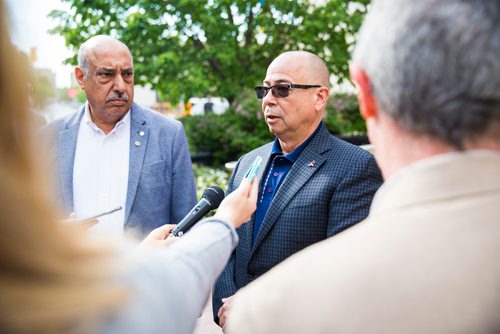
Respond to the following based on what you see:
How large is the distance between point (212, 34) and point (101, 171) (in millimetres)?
7587

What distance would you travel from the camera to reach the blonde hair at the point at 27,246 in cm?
82

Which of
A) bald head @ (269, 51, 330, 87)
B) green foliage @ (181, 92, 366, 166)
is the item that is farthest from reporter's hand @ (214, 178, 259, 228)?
green foliage @ (181, 92, 366, 166)

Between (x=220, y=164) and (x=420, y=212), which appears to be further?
(x=220, y=164)

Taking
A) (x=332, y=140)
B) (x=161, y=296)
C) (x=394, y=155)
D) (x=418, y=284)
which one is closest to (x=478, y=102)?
(x=394, y=155)

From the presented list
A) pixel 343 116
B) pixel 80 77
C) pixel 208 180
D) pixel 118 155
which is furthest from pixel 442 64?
pixel 343 116

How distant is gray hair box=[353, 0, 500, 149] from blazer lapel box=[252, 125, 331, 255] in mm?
1685

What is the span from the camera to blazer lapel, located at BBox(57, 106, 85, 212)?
3311mm

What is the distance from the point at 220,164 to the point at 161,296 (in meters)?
11.2

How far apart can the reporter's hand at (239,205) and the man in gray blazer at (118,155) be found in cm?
158

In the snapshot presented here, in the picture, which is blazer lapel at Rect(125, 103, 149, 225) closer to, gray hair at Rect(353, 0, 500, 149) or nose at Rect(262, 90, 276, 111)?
nose at Rect(262, 90, 276, 111)

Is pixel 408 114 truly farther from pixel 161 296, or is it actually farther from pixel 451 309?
pixel 161 296

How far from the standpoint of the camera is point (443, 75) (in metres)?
1.10

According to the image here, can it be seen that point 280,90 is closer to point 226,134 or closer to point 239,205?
point 239,205

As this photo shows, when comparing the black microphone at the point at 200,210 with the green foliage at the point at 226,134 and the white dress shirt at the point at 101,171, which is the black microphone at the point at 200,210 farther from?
the green foliage at the point at 226,134
